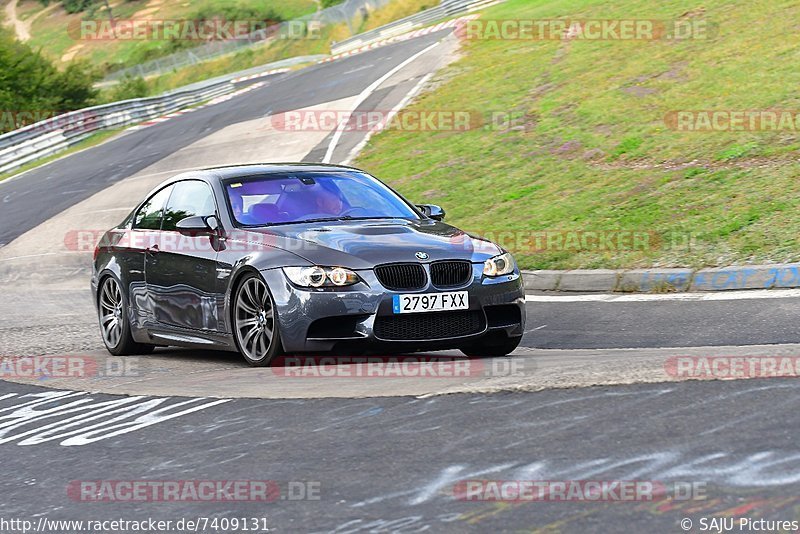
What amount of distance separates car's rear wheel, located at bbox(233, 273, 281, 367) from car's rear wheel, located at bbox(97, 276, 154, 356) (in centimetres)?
198

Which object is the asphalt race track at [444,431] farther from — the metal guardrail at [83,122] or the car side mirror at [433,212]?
the metal guardrail at [83,122]

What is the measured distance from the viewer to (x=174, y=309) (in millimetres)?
10141

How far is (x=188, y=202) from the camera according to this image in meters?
10.4

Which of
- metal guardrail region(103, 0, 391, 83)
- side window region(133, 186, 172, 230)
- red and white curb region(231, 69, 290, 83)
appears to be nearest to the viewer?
side window region(133, 186, 172, 230)

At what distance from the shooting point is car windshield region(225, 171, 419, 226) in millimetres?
9711

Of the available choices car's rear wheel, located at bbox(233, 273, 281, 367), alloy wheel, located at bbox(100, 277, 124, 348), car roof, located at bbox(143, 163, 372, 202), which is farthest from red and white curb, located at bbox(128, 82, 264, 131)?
car's rear wheel, located at bbox(233, 273, 281, 367)

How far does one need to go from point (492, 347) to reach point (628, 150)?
940 cm

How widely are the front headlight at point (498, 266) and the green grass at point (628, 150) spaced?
14.0ft

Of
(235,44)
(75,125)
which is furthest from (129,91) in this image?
(75,125)

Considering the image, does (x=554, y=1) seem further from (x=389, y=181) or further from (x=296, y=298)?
(x=296, y=298)

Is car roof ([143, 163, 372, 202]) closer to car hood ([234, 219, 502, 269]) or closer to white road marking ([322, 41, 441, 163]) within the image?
car hood ([234, 219, 502, 269])

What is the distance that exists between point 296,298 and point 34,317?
646 centimetres

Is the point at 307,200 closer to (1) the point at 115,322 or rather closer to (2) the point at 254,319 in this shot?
(2) the point at 254,319

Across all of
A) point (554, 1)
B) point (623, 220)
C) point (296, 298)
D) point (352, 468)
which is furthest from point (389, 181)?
point (554, 1)
